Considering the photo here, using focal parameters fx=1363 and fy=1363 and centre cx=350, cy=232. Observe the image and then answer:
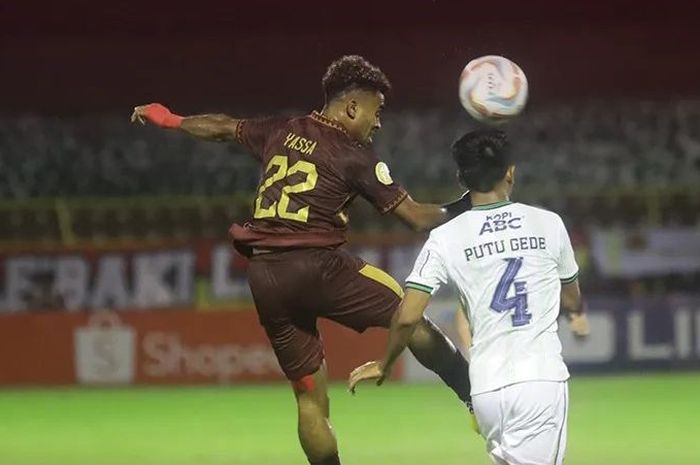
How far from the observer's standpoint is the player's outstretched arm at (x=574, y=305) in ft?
18.2

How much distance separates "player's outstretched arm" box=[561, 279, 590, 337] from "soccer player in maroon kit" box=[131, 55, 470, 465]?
107cm

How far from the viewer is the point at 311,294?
267 inches

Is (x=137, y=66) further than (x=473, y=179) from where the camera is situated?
Yes

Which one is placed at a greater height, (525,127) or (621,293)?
(525,127)

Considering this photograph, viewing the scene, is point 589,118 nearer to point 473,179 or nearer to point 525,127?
point 525,127

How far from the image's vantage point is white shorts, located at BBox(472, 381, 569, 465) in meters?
5.14

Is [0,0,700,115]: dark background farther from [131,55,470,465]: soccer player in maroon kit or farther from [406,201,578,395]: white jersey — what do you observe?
[406,201,578,395]: white jersey

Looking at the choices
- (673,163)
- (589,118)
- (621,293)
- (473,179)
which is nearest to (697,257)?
(621,293)

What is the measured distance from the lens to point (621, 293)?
1537 cm

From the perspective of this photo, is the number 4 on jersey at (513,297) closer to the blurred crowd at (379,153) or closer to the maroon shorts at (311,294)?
the maroon shorts at (311,294)

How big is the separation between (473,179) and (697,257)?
10.8 m

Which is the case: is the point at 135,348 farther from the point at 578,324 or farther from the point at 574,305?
the point at 574,305

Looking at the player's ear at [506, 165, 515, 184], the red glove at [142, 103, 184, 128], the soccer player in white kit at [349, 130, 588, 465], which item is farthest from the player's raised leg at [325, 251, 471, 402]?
the player's ear at [506, 165, 515, 184]

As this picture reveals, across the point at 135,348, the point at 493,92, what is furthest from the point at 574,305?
the point at 135,348
